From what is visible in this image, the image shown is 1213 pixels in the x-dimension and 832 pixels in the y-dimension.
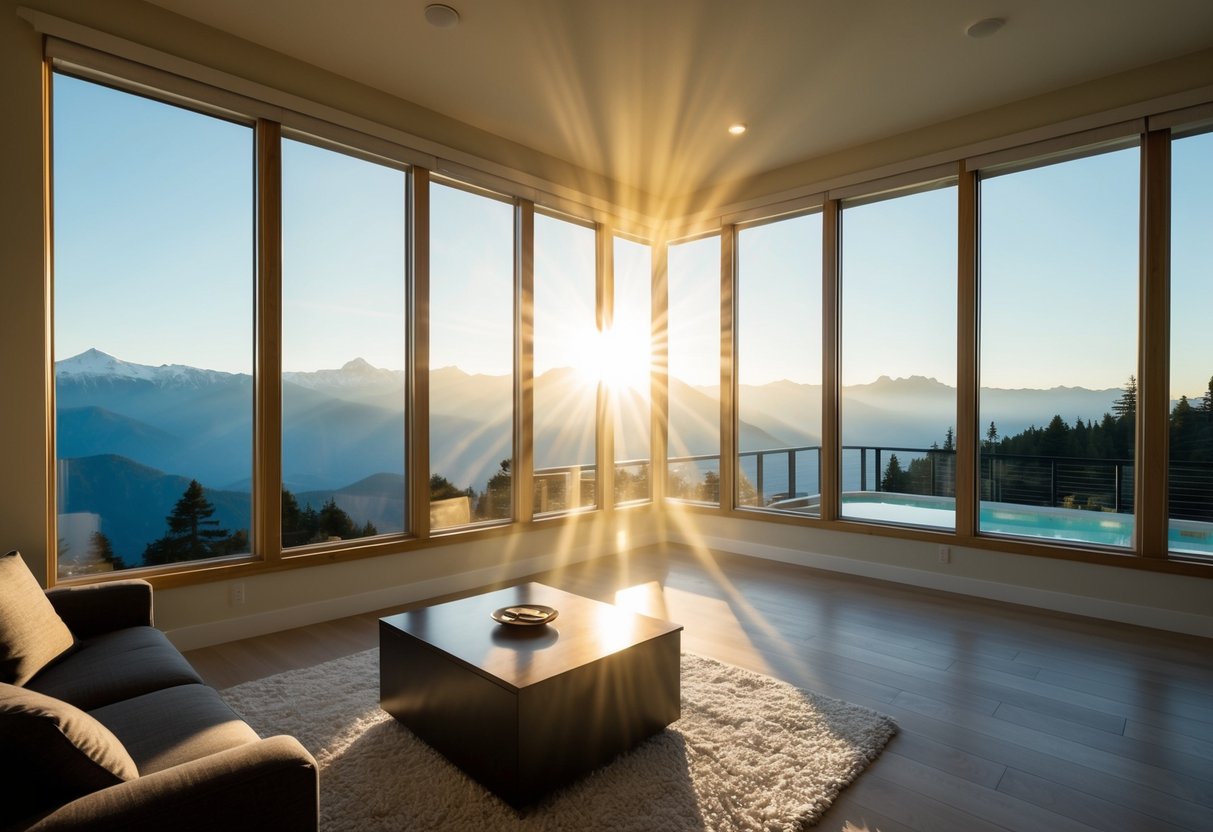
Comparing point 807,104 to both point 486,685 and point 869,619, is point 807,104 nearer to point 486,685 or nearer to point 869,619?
point 869,619

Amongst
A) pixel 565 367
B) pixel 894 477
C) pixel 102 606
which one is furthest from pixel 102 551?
pixel 894 477

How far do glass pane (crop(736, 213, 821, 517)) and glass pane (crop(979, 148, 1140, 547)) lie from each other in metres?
1.30

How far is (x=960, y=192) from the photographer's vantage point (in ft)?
15.4

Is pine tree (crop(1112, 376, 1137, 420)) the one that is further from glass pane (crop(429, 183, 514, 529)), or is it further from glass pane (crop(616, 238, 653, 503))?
glass pane (crop(429, 183, 514, 529))

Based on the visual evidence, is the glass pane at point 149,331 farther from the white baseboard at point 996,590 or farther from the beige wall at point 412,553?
the white baseboard at point 996,590

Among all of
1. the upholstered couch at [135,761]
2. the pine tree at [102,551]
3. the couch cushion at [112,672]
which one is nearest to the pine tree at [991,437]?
the upholstered couch at [135,761]

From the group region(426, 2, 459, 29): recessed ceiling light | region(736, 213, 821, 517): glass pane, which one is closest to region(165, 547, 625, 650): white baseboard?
region(736, 213, 821, 517): glass pane

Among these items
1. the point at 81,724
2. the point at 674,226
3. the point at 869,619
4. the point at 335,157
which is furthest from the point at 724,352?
the point at 81,724

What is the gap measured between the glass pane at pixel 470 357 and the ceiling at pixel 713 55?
0.76 meters

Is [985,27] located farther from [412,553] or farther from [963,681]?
[412,553]

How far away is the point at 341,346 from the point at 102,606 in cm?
208

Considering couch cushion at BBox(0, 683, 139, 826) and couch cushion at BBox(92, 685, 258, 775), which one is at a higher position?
couch cushion at BBox(0, 683, 139, 826)

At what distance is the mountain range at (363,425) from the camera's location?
333cm

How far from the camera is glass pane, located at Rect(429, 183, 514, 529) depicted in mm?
4672
